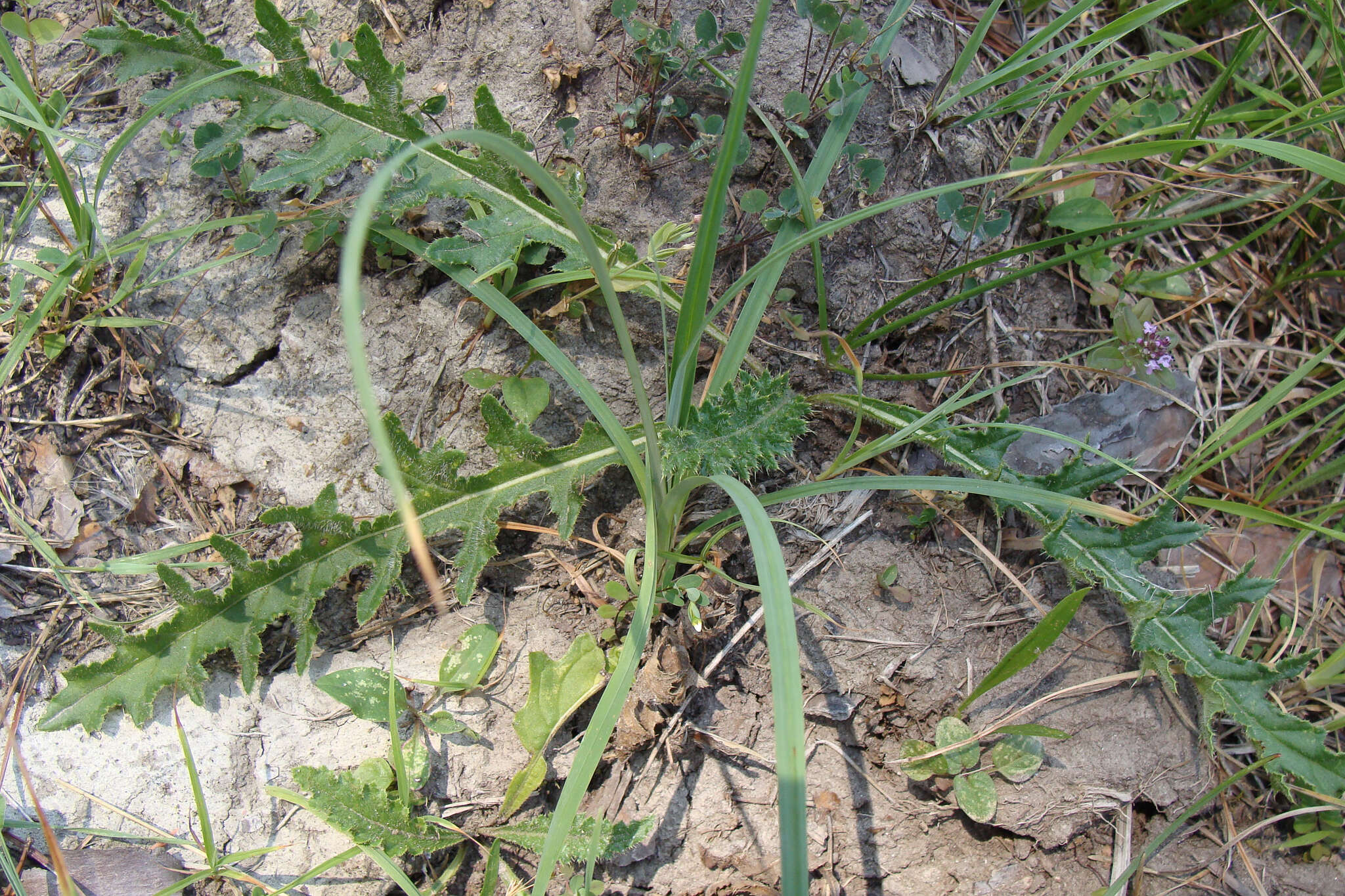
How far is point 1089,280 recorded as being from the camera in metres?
2.30

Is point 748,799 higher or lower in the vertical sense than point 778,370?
lower

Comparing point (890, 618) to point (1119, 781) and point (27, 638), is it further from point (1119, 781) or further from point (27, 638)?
point (27, 638)

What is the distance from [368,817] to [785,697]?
104cm

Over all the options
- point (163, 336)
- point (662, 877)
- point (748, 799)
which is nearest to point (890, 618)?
point (748, 799)

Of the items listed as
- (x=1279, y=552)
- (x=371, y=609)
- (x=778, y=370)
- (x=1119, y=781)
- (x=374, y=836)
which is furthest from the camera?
(x=1279, y=552)

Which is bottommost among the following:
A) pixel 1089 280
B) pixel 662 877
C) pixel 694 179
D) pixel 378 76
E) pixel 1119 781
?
pixel 1119 781

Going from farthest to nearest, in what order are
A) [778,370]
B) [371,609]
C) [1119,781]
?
1. [778,370]
2. [1119,781]
3. [371,609]

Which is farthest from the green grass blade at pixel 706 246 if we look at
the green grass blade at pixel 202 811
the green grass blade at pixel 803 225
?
the green grass blade at pixel 202 811

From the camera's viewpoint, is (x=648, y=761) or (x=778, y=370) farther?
(x=778, y=370)

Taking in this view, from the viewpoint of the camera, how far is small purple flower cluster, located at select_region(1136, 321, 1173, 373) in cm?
209

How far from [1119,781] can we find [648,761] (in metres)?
1.16

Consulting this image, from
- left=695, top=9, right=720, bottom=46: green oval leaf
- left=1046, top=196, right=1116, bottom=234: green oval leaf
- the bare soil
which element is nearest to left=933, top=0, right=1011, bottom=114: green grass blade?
the bare soil

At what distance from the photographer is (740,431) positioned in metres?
1.78

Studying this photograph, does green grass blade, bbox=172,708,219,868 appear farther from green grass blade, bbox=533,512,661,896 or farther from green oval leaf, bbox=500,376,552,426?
green oval leaf, bbox=500,376,552,426
